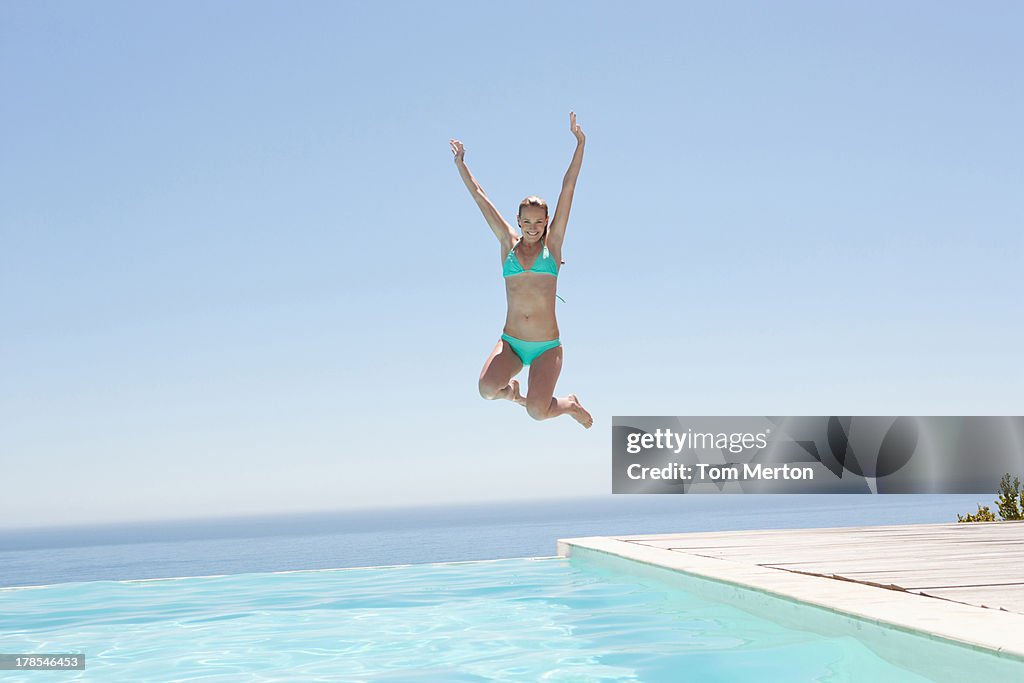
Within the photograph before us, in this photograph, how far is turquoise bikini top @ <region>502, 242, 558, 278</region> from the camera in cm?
674

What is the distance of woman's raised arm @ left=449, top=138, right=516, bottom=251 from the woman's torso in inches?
5.2

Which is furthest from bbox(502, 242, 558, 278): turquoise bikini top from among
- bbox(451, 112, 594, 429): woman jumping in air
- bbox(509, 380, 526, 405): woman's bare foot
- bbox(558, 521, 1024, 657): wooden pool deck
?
bbox(558, 521, 1024, 657): wooden pool deck

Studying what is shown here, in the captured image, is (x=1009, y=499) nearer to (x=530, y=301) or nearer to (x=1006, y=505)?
(x=1006, y=505)

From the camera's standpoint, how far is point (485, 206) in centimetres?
690

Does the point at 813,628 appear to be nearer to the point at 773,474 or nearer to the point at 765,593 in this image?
the point at 765,593

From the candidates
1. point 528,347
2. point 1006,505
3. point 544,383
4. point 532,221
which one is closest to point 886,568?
point 544,383

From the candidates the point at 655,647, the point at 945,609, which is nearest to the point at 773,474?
the point at 655,647

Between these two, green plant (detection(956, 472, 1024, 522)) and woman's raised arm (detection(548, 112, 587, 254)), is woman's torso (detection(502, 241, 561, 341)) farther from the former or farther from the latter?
green plant (detection(956, 472, 1024, 522))

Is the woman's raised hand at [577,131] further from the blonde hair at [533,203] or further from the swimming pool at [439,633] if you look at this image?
the swimming pool at [439,633]

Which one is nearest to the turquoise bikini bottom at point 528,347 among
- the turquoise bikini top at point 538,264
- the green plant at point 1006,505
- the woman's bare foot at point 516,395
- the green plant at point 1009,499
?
the woman's bare foot at point 516,395

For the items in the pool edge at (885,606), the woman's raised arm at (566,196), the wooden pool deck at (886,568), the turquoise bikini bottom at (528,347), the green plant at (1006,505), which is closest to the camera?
the pool edge at (885,606)

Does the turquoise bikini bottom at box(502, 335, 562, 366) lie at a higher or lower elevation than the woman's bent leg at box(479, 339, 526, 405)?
higher

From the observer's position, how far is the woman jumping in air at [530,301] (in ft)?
22.2

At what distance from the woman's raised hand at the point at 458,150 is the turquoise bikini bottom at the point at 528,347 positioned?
1.36 metres
